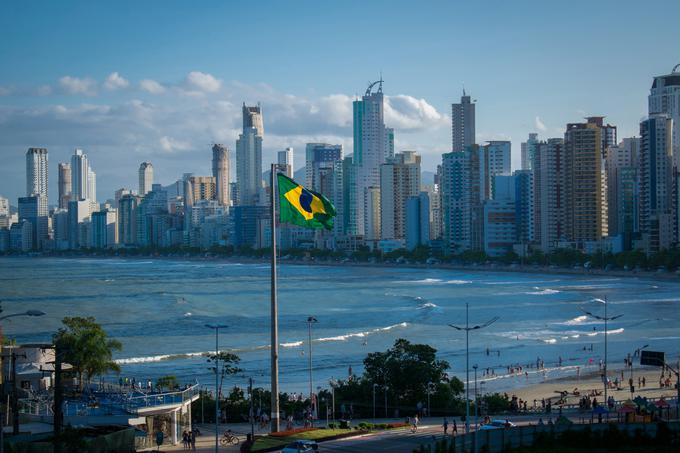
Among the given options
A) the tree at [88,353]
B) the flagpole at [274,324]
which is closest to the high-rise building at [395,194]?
the tree at [88,353]

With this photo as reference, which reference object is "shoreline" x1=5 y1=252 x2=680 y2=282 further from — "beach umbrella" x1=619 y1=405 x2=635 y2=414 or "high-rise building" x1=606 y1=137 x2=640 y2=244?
"beach umbrella" x1=619 y1=405 x2=635 y2=414

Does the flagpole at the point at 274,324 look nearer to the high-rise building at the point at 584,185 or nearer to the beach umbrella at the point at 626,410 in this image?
the beach umbrella at the point at 626,410

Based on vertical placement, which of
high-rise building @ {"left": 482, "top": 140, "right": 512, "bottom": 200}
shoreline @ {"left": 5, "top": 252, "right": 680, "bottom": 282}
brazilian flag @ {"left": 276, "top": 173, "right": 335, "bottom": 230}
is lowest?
shoreline @ {"left": 5, "top": 252, "right": 680, "bottom": 282}

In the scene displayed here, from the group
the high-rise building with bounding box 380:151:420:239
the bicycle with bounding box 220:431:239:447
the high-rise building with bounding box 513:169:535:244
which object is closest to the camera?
the bicycle with bounding box 220:431:239:447

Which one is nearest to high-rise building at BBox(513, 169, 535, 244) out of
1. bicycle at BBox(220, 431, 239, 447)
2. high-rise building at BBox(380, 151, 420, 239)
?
high-rise building at BBox(380, 151, 420, 239)

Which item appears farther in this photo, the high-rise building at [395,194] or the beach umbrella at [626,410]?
the high-rise building at [395,194]

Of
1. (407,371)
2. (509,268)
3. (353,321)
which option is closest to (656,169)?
(509,268)
